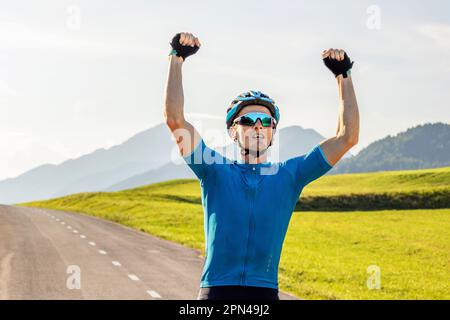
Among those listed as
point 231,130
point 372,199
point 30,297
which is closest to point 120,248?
point 30,297

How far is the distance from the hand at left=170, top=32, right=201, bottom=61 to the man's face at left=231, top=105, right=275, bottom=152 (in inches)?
14.9

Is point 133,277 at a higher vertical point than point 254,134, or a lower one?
lower

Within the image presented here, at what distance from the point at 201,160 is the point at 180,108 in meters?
0.25

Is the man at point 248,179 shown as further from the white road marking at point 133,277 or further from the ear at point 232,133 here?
the white road marking at point 133,277

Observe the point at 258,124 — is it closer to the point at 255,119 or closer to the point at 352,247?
the point at 255,119

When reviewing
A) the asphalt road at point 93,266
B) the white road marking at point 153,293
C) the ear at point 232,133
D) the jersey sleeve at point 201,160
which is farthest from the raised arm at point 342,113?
the white road marking at point 153,293

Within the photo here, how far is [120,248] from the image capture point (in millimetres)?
25234

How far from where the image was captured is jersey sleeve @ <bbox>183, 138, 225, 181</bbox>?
9.95 feet

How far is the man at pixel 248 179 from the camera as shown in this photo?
9.72ft

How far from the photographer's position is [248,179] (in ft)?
10.1

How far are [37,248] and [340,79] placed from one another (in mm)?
21604

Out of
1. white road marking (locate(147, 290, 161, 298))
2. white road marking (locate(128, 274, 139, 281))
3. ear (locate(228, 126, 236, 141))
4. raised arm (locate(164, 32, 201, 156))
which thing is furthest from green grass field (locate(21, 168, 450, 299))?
raised arm (locate(164, 32, 201, 156))

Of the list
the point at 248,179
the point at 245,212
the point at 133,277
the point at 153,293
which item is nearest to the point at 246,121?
the point at 248,179

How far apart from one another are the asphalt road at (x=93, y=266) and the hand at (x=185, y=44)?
11485 millimetres
